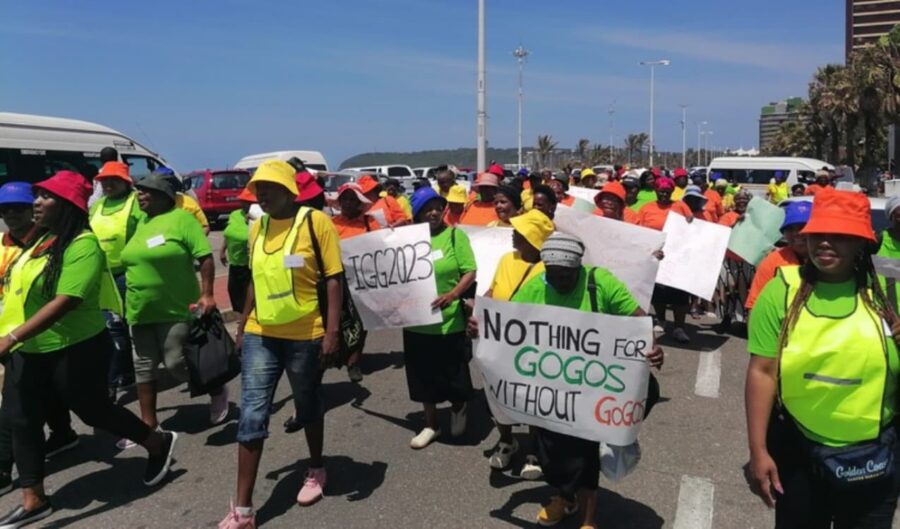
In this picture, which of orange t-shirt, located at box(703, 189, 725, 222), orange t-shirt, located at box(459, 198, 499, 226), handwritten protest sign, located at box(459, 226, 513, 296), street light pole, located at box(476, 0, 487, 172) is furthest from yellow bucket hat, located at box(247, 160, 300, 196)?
street light pole, located at box(476, 0, 487, 172)

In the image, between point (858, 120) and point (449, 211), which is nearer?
point (449, 211)

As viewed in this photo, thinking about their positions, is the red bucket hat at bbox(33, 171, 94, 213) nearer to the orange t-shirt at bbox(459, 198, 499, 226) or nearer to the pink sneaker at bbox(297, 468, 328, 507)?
the pink sneaker at bbox(297, 468, 328, 507)

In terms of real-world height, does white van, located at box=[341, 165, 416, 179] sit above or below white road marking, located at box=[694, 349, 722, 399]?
above

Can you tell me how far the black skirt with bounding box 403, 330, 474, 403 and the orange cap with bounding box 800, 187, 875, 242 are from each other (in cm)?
270

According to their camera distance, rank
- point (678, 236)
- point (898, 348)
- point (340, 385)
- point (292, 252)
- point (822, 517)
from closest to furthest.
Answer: point (898, 348), point (822, 517), point (292, 252), point (340, 385), point (678, 236)

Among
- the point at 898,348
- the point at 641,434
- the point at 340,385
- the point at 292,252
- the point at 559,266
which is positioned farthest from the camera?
the point at 340,385

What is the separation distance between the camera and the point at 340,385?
608 centimetres

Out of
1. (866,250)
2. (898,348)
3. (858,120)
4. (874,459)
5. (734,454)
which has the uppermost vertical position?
(858,120)

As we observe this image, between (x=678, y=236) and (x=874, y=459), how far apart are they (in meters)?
4.96

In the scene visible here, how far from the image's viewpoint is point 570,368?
10.6 feet

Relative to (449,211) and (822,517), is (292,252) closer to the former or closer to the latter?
(822,517)

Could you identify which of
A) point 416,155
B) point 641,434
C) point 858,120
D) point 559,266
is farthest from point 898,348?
point 416,155

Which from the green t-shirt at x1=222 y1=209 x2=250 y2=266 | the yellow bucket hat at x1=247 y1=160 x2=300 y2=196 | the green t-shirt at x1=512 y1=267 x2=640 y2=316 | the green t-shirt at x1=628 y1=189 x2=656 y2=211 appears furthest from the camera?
the green t-shirt at x1=628 y1=189 x2=656 y2=211

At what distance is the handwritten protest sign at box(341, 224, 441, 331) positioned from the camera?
4527 millimetres
